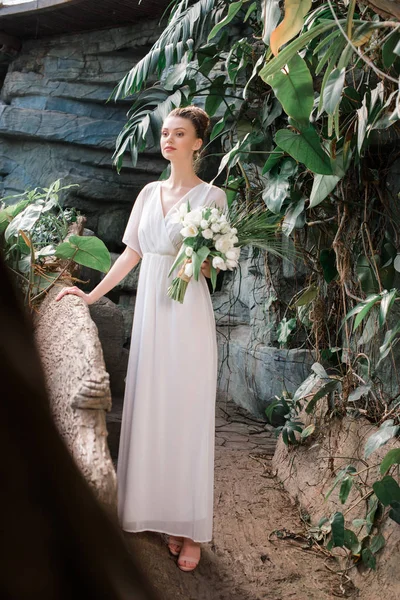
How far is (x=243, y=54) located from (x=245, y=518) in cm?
280

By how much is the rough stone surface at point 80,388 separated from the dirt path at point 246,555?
532mm

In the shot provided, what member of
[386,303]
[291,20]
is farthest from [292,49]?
[386,303]

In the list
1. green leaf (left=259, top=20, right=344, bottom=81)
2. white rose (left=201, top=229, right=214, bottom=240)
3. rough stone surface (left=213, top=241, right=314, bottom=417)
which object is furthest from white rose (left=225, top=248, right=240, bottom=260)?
rough stone surface (left=213, top=241, right=314, bottom=417)

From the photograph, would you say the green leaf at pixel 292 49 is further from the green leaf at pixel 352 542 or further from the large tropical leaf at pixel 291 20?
the green leaf at pixel 352 542

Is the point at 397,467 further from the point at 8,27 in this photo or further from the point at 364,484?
the point at 8,27

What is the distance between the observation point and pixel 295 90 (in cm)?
239

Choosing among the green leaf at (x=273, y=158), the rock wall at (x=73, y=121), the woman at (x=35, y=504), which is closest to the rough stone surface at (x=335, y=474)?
the green leaf at (x=273, y=158)

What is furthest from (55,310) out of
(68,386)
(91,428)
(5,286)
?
(5,286)

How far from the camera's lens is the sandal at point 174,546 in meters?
2.90

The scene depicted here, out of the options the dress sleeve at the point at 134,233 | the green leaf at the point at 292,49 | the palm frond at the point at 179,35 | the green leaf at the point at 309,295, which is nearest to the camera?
the green leaf at the point at 292,49

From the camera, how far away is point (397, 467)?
2934 mm

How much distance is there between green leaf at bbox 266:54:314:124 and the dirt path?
63.8 inches

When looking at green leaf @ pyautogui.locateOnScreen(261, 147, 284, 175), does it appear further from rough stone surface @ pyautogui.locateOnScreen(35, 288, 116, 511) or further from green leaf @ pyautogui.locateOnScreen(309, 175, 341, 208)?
rough stone surface @ pyautogui.locateOnScreen(35, 288, 116, 511)

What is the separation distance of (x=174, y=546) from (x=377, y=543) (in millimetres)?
861
